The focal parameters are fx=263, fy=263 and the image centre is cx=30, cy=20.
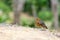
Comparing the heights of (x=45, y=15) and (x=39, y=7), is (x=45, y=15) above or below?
below

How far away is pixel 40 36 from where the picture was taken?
7070 millimetres

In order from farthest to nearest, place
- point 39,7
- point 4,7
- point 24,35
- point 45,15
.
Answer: point 39,7 → point 4,7 → point 45,15 → point 24,35

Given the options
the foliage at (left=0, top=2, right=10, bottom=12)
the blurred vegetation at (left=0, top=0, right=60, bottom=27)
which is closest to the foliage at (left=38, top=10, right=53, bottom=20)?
the blurred vegetation at (left=0, top=0, right=60, bottom=27)

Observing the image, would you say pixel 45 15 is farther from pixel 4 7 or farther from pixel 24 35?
pixel 24 35

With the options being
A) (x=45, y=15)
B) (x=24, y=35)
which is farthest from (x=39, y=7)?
(x=24, y=35)

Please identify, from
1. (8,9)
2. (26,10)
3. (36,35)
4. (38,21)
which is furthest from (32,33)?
(26,10)

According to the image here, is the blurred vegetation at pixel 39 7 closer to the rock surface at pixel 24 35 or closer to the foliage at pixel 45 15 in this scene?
the foliage at pixel 45 15

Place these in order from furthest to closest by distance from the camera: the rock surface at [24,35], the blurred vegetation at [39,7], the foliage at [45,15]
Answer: the blurred vegetation at [39,7] < the foliage at [45,15] < the rock surface at [24,35]

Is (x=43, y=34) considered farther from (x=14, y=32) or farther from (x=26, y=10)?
(x=26, y=10)

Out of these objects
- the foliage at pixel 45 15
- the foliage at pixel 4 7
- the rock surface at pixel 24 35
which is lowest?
the foliage at pixel 45 15

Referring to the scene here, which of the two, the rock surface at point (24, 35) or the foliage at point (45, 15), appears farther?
the foliage at point (45, 15)

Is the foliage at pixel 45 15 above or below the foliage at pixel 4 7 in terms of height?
below

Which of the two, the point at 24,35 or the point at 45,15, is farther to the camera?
the point at 45,15

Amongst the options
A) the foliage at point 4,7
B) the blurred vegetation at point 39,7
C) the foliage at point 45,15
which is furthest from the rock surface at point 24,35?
the foliage at point 4,7
